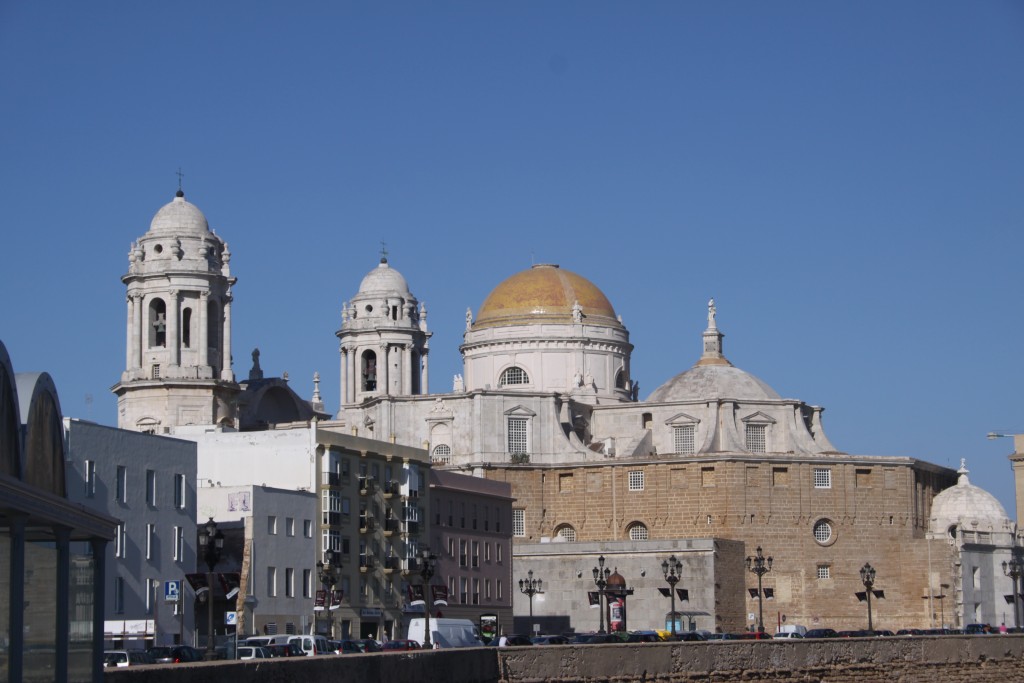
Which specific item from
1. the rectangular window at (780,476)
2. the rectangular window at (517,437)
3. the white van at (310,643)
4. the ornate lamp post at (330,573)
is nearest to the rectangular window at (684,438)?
the rectangular window at (780,476)

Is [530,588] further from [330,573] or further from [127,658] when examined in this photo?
[127,658]

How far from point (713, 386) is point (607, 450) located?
730 cm

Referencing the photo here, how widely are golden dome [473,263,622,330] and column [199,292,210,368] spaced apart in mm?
22647

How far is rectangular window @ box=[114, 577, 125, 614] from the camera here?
48688 millimetres

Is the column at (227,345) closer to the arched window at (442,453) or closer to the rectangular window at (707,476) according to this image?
the arched window at (442,453)

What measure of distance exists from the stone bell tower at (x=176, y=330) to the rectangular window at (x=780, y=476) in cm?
2703

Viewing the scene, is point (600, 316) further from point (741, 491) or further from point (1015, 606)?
point (1015, 606)

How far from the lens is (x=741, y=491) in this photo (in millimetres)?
90312

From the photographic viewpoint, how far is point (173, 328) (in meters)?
82.4

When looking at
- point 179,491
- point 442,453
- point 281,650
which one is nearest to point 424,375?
point 442,453

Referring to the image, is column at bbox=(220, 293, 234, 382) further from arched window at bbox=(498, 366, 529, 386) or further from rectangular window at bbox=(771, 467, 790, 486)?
rectangular window at bbox=(771, 467, 790, 486)

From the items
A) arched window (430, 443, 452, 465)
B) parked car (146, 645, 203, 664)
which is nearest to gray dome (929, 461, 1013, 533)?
arched window (430, 443, 452, 465)

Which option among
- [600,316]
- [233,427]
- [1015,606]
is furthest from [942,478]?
[233,427]

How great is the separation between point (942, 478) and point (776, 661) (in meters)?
64.6
